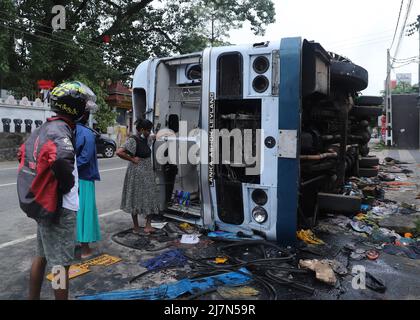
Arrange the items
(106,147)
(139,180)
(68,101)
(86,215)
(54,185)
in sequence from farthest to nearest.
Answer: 1. (106,147)
2. (139,180)
3. (86,215)
4. (68,101)
5. (54,185)

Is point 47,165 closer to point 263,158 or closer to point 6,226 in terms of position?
point 263,158

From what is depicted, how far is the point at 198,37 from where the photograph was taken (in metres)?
20.5

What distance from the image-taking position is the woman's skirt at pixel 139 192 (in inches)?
180

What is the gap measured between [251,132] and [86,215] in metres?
2.14

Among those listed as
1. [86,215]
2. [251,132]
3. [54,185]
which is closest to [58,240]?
[54,185]

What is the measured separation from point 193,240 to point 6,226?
2.71 metres

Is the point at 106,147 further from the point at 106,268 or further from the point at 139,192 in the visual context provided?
the point at 106,268

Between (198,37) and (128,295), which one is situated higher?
(198,37)

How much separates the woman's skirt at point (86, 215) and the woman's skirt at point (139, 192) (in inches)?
25.4

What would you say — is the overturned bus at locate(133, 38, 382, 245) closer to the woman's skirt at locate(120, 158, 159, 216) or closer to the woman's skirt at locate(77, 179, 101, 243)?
the woman's skirt at locate(120, 158, 159, 216)

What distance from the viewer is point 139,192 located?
181 inches

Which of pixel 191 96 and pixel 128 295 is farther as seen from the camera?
pixel 191 96

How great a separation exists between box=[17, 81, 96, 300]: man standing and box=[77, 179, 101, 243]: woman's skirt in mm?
1188
